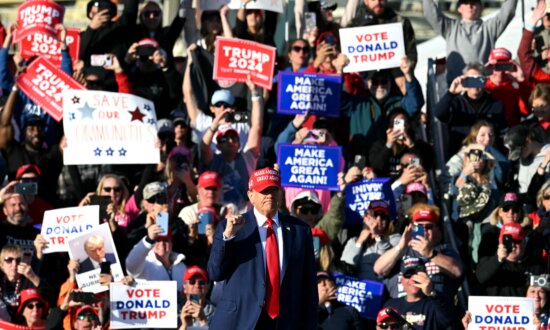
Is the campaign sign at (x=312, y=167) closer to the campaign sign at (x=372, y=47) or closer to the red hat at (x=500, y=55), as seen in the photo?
the campaign sign at (x=372, y=47)

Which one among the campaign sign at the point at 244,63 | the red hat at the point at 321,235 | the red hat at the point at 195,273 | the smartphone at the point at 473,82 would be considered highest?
the campaign sign at the point at 244,63

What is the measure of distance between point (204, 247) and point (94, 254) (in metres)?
1.06

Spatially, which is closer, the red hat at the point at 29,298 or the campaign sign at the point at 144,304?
the campaign sign at the point at 144,304

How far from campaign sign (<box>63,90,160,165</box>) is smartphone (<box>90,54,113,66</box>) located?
787 mm

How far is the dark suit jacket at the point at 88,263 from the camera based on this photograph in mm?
17016

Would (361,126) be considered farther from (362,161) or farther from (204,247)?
(204,247)

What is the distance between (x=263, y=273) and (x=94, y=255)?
4111 mm

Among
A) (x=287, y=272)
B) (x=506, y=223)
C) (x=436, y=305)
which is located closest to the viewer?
(x=287, y=272)

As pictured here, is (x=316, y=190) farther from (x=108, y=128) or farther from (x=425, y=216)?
(x=108, y=128)

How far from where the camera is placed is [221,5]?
20766mm

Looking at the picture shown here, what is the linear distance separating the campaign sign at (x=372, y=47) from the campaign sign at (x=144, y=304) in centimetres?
433

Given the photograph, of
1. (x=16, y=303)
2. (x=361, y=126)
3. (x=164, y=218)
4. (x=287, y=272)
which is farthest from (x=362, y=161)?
(x=287, y=272)

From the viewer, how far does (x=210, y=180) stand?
17953 mm

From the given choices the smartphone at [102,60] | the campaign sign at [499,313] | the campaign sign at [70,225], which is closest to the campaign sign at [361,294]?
the campaign sign at [499,313]
